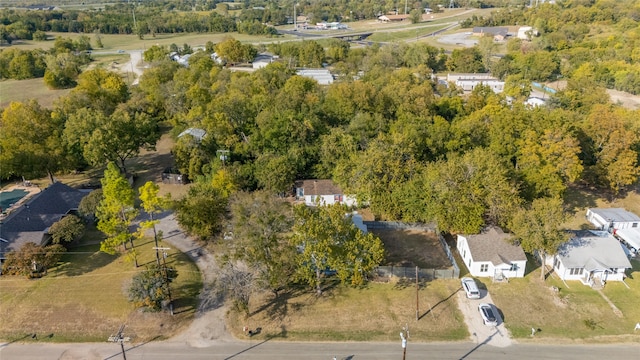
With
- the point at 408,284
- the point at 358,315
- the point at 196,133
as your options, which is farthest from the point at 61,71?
the point at 408,284

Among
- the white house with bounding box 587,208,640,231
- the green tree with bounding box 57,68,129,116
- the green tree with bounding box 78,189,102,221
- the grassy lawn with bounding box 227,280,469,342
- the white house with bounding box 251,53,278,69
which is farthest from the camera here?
the white house with bounding box 251,53,278,69

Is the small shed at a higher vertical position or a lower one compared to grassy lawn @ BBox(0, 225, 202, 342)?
higher

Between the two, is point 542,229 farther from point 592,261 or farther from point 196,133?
point 196,133

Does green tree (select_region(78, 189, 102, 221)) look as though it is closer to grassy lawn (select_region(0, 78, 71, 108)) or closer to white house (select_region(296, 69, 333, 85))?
grassy lawn (select_region(0, 78, 71, 108))

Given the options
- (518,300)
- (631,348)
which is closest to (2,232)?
(518,300)

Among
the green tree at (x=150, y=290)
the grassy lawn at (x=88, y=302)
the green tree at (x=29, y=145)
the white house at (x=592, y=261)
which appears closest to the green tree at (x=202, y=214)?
the grassy lawn at (x=88, y=302)

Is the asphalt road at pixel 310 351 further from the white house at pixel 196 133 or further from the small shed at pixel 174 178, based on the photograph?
the white house at pixel 196 133

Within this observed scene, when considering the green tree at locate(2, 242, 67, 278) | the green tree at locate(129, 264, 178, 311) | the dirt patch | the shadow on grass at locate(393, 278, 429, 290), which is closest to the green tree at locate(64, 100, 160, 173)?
the green tree at locate(2, 242, 67, 278)
